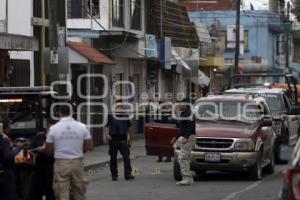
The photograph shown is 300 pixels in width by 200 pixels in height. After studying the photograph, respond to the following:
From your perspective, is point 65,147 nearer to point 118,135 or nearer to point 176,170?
point 176,170

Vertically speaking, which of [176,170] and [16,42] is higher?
[16,42]

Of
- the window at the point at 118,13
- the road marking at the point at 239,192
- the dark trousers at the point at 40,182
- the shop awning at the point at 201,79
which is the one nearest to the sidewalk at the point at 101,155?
the window at the point at 118,13

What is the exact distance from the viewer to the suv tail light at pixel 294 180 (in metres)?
7.25

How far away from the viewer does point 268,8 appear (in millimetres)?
68062

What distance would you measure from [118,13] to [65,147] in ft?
65.8

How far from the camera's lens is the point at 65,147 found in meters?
11.2

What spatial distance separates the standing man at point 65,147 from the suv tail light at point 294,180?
448cm

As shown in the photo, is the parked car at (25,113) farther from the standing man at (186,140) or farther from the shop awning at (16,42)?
the shop awning at (16,42)

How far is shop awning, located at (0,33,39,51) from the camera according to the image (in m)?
17.8

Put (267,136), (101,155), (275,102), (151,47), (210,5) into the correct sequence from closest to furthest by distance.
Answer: (267,136) → (275,102) → (101,155) → (151,47) → (210,5)

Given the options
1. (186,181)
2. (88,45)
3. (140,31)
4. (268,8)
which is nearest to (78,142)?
(186,181)

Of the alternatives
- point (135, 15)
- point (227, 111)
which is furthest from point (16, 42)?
point (135, 15)

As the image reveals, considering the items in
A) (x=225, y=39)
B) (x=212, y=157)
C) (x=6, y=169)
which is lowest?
(x=212, y=157)

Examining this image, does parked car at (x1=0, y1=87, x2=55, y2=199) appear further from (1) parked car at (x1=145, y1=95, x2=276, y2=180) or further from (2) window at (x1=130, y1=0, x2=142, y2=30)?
(2) window at (x1=130, y1=0, x2=142, y2=30)
